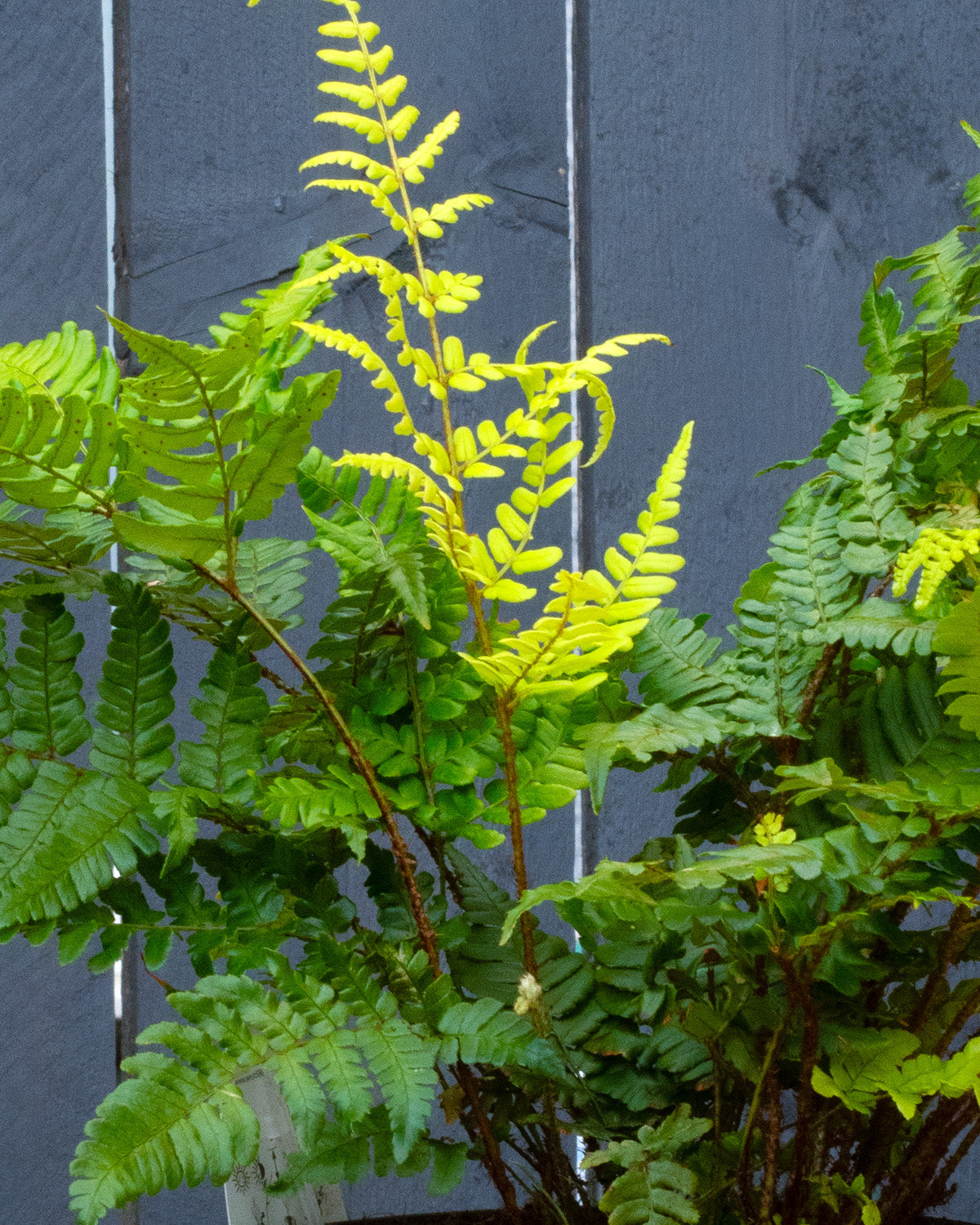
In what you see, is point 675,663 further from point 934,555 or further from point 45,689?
point 45,689

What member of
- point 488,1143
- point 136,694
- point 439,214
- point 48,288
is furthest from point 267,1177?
point 48,288

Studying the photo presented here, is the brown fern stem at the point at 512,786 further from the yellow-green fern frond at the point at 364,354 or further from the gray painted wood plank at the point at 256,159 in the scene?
the gray painted wood plank at the point at 256,159

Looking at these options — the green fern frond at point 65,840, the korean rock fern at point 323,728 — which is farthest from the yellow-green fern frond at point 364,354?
the green fern frond at point 65,840

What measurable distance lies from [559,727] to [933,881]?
173mm

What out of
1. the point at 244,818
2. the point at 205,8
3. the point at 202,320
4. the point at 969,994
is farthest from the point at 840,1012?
the point at 205,8

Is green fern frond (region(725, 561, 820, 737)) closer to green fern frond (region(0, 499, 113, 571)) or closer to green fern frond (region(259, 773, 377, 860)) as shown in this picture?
Answer: green fern frond (region(259, 773, 377, 860))

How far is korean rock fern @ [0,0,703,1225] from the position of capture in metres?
0.44

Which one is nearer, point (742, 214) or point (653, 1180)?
point (653, 1180)

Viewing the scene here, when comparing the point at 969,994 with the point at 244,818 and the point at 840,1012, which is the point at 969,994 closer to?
the point at 840,1012

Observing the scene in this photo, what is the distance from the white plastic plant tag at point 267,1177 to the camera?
2.01ft

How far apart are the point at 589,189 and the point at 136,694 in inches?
28.8

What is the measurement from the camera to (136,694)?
52cm

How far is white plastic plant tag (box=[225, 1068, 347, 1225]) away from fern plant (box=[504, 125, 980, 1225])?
0.21 meters

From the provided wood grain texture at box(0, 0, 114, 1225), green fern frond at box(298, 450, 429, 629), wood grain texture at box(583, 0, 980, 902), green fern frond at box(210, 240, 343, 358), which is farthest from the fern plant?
wood grain texture at box(0, 0, 114, 1225)
